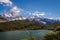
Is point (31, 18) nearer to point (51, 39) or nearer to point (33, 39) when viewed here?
point (33, 39)

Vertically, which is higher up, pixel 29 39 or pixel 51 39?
pixel 29 39

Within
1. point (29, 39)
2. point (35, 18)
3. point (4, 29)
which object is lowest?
point (4, 29)

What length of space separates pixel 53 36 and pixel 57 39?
4.16 feet

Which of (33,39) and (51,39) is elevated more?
(33,39)

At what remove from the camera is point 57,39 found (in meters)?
17.0

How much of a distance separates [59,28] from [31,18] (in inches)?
448

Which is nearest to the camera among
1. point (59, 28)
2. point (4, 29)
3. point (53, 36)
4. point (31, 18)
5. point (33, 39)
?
point (31, 18)

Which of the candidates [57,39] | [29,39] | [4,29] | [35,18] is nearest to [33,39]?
[29,39]

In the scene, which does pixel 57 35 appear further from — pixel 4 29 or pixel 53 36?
pixel 4 29

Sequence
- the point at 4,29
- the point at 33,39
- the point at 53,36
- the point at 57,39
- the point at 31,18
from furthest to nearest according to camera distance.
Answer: the point at 4,29
the point at 53,36
the point at 57,39
the point at 33,39
the point at 31,18

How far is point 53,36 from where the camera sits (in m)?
18.2

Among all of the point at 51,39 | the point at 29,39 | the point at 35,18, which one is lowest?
the point at 51,39

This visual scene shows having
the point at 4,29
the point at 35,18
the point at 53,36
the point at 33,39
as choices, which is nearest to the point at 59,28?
the point at 53,36

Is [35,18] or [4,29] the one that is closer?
[35,18]
